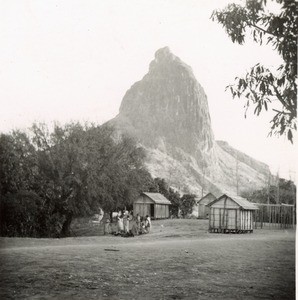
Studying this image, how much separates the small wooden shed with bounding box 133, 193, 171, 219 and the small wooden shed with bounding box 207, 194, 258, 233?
1.62 metres

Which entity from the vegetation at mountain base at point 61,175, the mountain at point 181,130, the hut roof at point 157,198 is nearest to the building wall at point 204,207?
the mountain at point 181,130

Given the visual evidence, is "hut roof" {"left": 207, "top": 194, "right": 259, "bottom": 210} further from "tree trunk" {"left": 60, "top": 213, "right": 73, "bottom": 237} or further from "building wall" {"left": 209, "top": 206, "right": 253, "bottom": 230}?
"tree trunk" {"left": 60, "top": 213, "right": 73, "bottom": 237}

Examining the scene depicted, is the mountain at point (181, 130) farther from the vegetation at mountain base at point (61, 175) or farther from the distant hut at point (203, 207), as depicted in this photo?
the vegetation at mountain base at point (61, 175)

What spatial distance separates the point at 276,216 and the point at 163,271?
1.55m

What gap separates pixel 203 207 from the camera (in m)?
6.37

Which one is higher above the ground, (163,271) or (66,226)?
(66,226)

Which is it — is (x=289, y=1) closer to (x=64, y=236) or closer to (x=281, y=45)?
(x=281, y=45)

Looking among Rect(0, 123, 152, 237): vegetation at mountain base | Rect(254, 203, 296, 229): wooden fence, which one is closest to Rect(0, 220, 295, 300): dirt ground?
Rect(254, 203, 296, 229): wooden fence

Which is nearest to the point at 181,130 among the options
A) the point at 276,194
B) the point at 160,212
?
the point at 276,194

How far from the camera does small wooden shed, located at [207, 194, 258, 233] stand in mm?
5920

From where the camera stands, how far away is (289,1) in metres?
4.35

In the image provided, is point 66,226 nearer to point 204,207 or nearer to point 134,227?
point 134,227

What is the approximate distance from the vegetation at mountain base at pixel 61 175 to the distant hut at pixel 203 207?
0.93 metres

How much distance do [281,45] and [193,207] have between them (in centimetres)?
312
